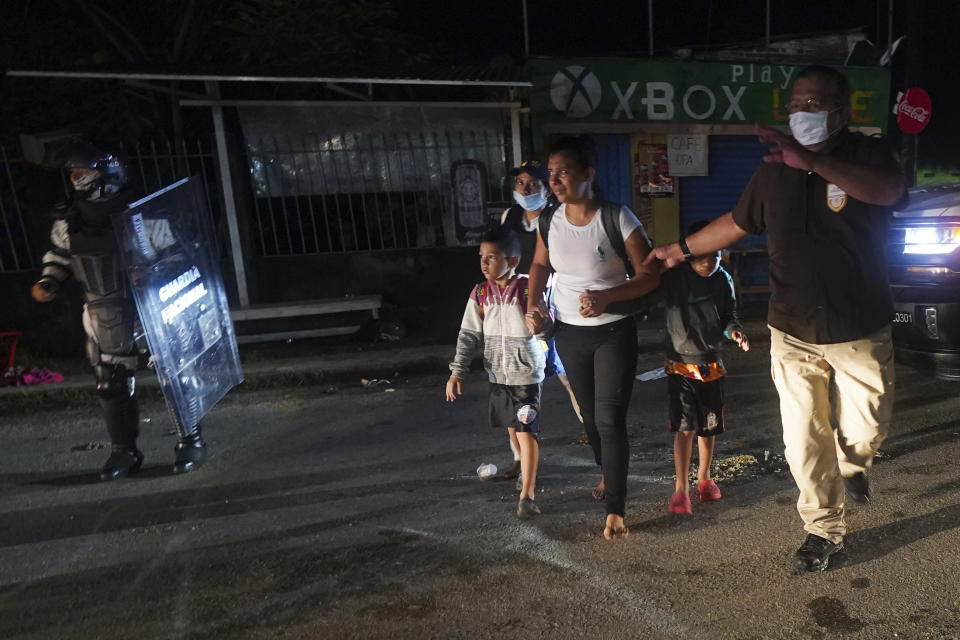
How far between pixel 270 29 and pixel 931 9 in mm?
14612

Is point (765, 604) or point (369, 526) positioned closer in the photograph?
point (765, 604)

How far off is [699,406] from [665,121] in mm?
7320

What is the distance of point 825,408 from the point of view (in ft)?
9.86

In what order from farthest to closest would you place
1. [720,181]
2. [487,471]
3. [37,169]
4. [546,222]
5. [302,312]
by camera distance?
1. [720,181]
2. [302,312]
3. [37,169]
4. [487,471]
5. [546,222]

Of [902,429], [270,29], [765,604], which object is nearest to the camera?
[765,604]

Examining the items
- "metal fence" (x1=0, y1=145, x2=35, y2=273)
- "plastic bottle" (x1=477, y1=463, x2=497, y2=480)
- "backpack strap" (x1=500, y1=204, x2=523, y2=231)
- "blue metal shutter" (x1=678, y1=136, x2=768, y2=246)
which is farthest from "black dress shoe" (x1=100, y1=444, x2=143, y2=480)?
"blue metal shutter" (x1=678, y1=136, x2=768, y2=246)

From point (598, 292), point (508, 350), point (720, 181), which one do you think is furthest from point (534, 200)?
point (720, 181)

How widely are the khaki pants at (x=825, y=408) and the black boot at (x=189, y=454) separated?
3571 mm

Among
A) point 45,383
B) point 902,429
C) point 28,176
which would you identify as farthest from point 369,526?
point 28,176

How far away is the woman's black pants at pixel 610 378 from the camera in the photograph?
10.9 feet

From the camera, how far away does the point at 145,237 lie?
4.34 m

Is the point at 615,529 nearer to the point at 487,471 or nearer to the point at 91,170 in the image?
the point at 487,471

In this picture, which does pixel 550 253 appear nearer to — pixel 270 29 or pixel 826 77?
pixel 826 77

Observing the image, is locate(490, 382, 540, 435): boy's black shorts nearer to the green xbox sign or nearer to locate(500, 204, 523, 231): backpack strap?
locate(500, 204, 523, 231): backpack strap
